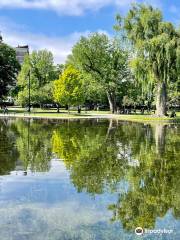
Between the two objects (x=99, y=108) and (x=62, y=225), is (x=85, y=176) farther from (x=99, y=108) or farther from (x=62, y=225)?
(x=99, y=108)

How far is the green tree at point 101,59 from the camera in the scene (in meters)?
82.1

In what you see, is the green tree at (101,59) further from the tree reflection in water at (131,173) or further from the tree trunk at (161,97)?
the tree reflection in water at (131,173)

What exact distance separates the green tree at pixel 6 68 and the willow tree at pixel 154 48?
41.2 metres

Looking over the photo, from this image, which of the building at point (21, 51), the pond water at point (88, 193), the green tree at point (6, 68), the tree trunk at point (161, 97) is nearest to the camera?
the pond water at point (88, 193)

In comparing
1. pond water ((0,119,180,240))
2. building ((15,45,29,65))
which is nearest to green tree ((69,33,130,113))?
pond water ((0,119,180,240))

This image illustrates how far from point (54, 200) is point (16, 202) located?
1.01 metres

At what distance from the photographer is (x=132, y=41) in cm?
5681

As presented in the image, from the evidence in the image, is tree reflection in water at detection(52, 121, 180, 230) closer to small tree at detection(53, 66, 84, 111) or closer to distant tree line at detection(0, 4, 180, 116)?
distant tree line at detection(0, 4, 180, 116)

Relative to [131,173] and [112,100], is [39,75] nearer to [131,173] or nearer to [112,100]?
[112,100]

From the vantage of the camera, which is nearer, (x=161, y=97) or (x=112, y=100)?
(x=161, y=97)

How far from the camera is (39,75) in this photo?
325 feet

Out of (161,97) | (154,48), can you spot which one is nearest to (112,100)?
(161,97)

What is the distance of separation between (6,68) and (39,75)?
7.72 metres

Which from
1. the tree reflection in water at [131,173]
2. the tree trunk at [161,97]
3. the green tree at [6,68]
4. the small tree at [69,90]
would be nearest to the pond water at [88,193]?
the tree reflection in water at [131,173]
